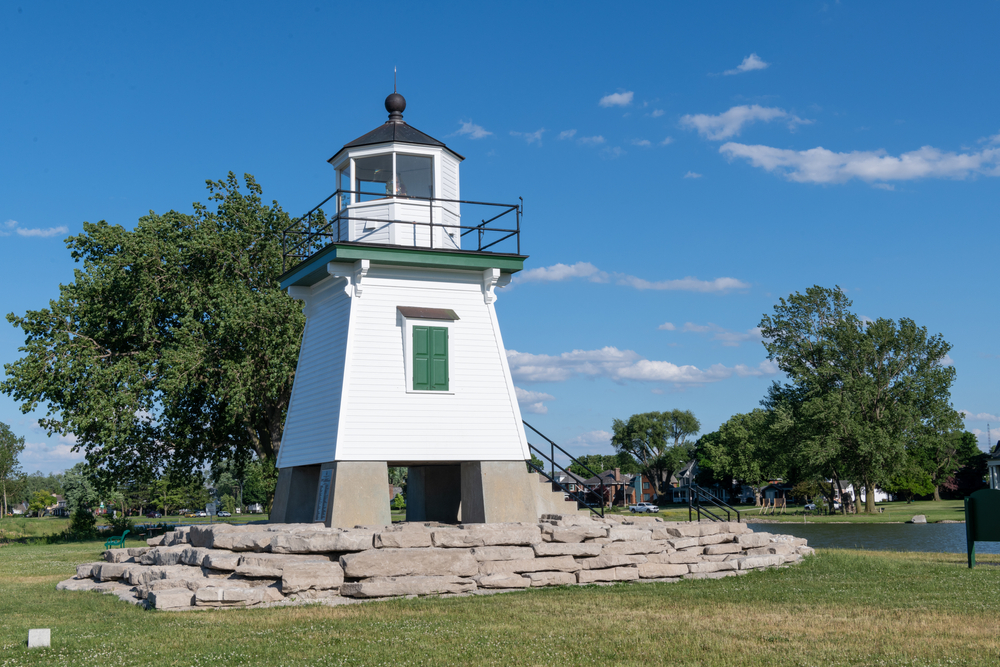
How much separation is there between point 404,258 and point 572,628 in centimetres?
1005

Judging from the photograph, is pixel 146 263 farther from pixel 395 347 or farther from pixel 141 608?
pixel 141 608

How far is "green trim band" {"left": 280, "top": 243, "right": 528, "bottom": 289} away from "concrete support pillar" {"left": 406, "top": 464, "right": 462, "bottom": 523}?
18.3ft

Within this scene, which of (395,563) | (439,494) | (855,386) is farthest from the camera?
(855,386)

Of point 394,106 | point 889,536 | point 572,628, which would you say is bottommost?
point 889,536

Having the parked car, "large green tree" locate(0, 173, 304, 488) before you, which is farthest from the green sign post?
the parked car

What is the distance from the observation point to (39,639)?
10.0 m

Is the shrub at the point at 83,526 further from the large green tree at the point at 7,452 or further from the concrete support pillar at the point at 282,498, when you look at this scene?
the large green tree at the point at 7,452

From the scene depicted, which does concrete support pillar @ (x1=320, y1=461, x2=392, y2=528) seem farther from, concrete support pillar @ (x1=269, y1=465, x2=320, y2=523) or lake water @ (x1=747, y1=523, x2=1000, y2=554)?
lake water @ (x1=747, y1=523, x2=1000, y2=554)

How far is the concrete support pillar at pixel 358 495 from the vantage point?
17719 mm

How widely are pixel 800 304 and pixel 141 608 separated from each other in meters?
57.9

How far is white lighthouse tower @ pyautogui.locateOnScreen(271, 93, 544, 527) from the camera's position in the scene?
18.4m

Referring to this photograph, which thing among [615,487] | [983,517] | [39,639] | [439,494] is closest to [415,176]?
[439,494]

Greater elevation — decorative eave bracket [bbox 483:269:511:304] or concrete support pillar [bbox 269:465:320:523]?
decorative eave bracket [bbox 483:269:511:304]

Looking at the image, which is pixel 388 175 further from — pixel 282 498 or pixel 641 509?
pixel 641 509
